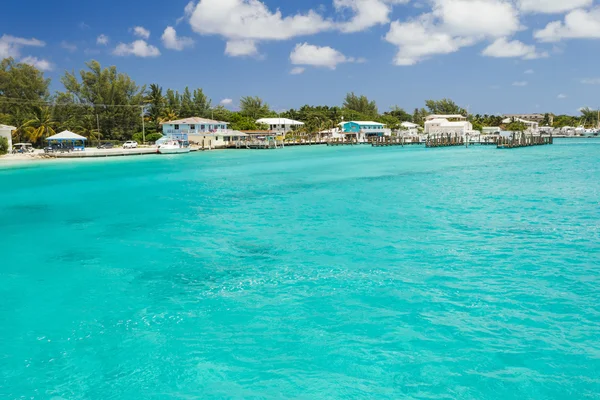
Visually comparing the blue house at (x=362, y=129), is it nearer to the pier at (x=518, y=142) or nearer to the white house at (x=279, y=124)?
the white house at (x=279, y=124)

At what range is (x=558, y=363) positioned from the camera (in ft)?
27.7

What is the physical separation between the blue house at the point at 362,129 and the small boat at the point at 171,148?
45.9 meters

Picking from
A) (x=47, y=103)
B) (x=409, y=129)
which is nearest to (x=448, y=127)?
(x=409, y=129)

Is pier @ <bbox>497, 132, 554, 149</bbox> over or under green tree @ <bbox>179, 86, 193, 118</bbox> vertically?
under

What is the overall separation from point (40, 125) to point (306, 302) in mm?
73190

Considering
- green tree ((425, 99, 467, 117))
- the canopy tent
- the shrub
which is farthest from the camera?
green tree ((425, 99, 467, 117))

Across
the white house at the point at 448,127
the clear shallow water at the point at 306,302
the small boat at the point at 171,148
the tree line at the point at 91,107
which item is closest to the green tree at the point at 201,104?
the tree line at the point at 91,107

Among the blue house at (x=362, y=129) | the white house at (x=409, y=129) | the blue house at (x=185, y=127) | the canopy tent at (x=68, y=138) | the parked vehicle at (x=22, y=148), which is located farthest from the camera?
the white house at (x=409, y=129)

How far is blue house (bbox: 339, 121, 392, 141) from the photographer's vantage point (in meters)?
112

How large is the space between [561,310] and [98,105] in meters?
84.1

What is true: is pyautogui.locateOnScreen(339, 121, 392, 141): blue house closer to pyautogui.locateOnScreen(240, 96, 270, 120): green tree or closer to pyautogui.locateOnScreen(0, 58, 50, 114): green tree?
pyautogui.locateOnScreen(240, 96, 270, 120): green tree

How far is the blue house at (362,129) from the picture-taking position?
112m

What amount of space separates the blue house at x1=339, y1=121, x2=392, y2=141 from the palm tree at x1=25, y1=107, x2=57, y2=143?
6162 centimetres

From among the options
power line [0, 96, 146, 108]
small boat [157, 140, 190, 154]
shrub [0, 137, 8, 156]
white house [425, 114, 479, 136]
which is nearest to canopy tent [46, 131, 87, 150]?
shrub [0, 137, 8, 156]
